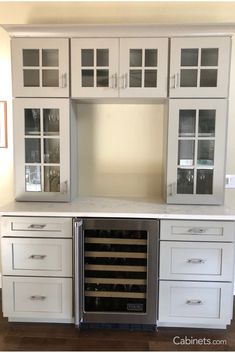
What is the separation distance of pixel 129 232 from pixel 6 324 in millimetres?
1197

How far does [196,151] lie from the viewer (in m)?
2.43

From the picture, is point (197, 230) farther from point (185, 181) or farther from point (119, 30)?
point (119, 30)

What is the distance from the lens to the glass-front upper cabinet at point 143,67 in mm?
2340

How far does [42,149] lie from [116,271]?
1124mm

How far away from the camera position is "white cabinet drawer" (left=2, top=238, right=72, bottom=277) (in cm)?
226

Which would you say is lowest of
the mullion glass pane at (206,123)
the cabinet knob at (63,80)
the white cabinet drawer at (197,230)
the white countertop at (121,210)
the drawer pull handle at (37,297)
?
the drawer pull handle at (37,297)

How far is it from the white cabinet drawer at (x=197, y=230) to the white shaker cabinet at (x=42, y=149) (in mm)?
850

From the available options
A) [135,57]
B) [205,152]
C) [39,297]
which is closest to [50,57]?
[135,57]

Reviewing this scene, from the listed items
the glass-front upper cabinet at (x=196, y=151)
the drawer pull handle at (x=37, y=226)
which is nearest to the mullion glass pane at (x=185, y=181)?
the glass-front upper cabinet at (x=196, y=151)

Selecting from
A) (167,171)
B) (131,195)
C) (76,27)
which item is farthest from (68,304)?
(76,27)

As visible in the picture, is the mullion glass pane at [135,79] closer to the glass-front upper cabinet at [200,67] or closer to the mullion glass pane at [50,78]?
the glass-front upper cabinet at [200,67]

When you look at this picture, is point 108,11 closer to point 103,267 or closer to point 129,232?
point 129,232

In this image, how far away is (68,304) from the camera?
7.49 ft

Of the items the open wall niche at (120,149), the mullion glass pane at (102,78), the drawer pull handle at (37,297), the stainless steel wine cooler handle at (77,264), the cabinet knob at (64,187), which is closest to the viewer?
the stainless steel wine cooler handle at (77,264)
